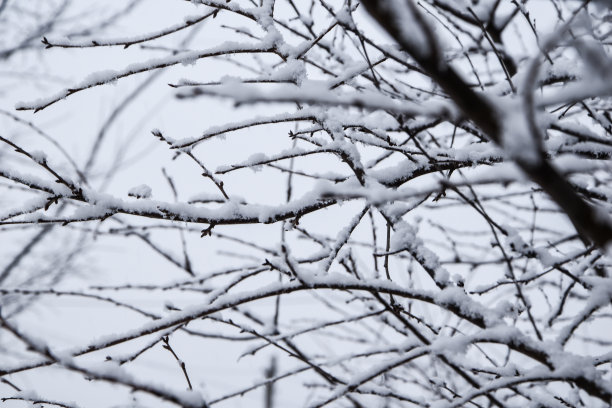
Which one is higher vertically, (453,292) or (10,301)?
(10,301)

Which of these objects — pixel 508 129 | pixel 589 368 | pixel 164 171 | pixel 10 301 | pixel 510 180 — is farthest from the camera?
pixel 10 301

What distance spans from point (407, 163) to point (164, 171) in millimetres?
930

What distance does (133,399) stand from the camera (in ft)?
4.52

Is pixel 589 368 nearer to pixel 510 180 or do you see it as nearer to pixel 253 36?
pixel 510 180

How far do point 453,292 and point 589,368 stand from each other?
32 cm

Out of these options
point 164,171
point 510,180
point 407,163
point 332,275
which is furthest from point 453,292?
point 164,171

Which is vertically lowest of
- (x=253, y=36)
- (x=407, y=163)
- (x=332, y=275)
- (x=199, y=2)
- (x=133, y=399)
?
(x=133, y=399)

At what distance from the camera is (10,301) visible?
Answer: 6.09m

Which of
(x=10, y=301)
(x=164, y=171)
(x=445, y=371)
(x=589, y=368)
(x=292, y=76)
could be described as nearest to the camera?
(x=589, y=368)

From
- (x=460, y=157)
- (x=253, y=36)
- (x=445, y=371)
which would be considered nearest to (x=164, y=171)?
(x=253, y=36)

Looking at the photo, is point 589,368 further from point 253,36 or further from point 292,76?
point 253,36

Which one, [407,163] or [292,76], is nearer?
[292,76]

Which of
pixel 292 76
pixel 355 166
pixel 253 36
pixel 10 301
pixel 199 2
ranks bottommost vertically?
pixel 355 166

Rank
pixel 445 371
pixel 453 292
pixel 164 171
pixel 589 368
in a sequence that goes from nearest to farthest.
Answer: pixel 589 368, pixel 453 292, pixel 164 171, pixel 445 371
